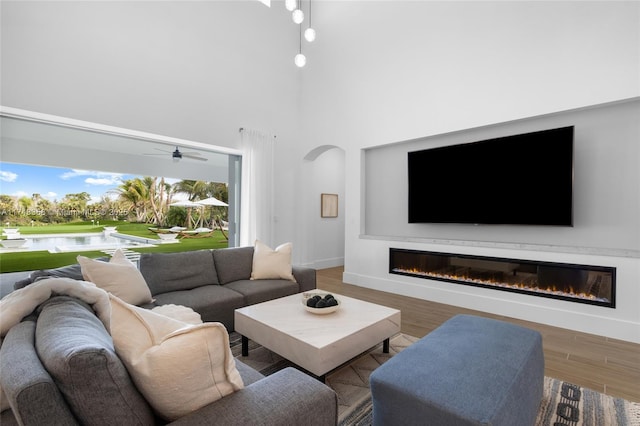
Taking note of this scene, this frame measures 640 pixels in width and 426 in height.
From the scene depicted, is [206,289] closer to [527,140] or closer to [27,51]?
[27,51]

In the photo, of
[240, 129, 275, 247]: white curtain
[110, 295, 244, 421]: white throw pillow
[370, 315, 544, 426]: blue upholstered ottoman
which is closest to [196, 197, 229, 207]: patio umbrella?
[240, 129, 275, 247]: white curtain

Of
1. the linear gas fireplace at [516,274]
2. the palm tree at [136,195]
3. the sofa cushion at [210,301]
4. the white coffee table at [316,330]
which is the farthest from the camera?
the palm tree at [136,195]

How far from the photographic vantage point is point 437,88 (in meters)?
4.27

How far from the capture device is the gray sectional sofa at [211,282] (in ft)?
9.22

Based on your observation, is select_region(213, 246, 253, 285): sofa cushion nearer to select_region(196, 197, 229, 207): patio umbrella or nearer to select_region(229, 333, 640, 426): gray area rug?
select_region(229, 333, 640, 426): gray area rug

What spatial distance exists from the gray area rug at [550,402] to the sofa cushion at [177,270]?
112 centimetres

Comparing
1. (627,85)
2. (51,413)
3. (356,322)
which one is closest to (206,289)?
(356,322)

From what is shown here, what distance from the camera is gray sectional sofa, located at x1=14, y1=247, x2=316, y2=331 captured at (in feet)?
Result: 9.22

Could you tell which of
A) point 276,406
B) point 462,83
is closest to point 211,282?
point 276,406

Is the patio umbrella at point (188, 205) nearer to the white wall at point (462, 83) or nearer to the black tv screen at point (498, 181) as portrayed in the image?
the white wall at point (462, 83)

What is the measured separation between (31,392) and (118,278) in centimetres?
196

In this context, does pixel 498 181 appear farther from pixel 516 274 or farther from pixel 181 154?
pixel 181 154

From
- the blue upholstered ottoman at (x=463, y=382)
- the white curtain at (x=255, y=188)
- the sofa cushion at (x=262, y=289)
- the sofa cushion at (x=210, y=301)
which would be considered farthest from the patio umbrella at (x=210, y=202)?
the blue upholstered ottoman at (x=463, y=382)

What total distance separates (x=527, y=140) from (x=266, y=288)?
3334 millimetres
